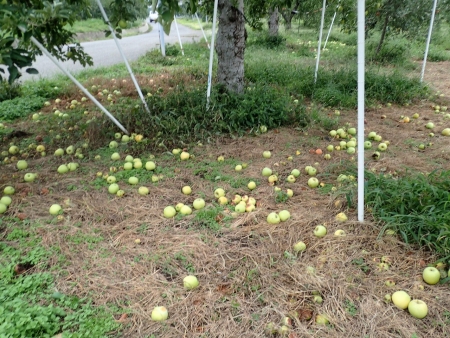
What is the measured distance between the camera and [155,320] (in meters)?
2.02

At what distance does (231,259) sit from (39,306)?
134 cm

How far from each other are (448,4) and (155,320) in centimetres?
1081

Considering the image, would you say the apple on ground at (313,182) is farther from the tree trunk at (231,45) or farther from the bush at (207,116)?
the tree trunk at (231,45)

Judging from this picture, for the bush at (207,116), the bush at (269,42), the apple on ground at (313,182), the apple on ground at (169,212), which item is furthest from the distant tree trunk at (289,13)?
the apple on ground at (169,212)

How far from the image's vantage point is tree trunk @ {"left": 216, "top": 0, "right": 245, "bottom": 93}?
4.95 meters

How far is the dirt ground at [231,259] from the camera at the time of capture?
199 centimetres

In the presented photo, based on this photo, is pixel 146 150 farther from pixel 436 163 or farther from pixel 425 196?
pixel 436 163

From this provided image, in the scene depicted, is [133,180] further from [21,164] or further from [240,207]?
[21,164]

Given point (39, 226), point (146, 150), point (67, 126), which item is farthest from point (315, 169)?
point (67, 126)

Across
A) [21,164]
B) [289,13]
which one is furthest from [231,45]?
[289,13]

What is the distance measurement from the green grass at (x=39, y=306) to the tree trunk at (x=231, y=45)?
386 centimetres

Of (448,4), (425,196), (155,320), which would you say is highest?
(448,4)

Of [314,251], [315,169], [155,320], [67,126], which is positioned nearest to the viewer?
[155,320]

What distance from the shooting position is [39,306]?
1995 mm
